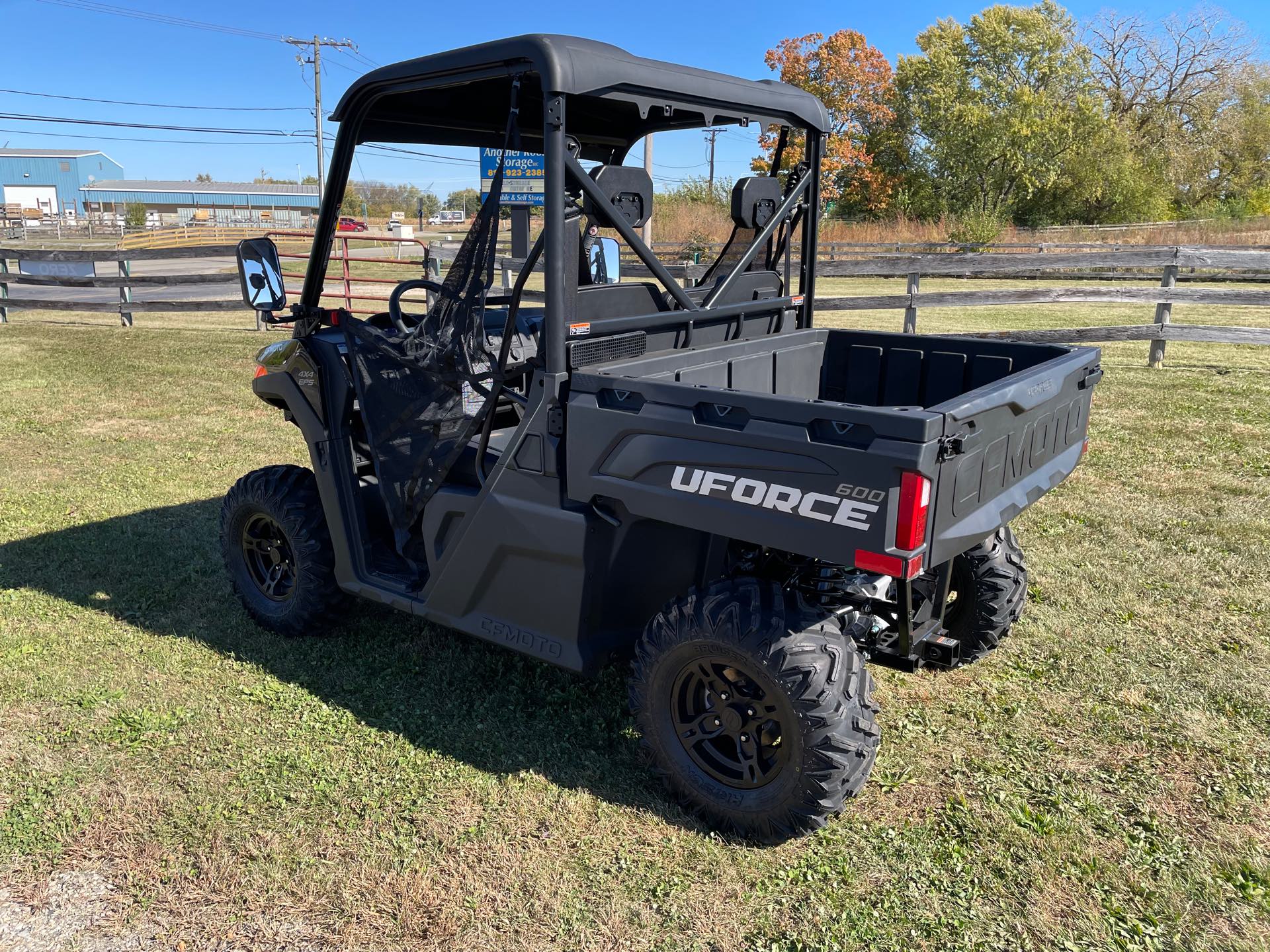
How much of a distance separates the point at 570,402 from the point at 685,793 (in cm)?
126

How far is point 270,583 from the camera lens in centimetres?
423

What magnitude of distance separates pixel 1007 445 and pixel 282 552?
3010 mm

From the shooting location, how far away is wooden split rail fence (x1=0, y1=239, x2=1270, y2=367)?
10758mm

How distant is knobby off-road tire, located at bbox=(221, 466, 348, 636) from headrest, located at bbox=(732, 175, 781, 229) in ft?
6.65

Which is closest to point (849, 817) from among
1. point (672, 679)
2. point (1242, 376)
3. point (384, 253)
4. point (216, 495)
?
point (672, 679)

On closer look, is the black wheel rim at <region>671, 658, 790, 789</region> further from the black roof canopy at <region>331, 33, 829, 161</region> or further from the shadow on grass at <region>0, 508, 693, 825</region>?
the black roof canopy at <region>331, 33, 829, 161</region>

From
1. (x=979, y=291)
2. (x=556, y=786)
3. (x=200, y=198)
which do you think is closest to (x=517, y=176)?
(x=556, y=786)

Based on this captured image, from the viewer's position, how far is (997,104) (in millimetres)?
39781

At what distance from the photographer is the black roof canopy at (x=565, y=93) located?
280cm

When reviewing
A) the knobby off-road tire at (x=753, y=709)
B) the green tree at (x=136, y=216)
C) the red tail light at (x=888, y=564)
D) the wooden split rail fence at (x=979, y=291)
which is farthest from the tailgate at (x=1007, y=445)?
the green tree at (x=136, y=216)

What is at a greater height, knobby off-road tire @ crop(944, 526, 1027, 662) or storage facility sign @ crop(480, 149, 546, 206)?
storage facility sign @ crop(480, 149, 546, 206)

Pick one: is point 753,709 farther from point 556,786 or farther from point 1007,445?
point 1007,445

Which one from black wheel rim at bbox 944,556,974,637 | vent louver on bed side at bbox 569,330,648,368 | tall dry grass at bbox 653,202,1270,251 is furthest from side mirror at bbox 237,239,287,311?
tall dry grass at bbox 653,202,1270,251

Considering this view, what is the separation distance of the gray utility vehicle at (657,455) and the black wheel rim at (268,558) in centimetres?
2
